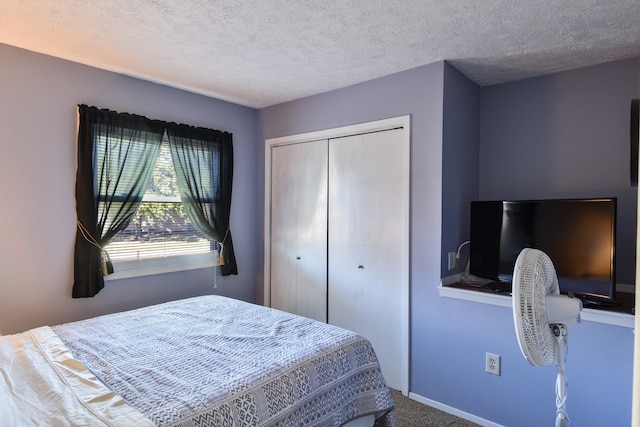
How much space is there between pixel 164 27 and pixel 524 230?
2460mm

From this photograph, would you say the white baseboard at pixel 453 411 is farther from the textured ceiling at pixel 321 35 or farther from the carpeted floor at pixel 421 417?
the textured ceiling at pixel 321 35

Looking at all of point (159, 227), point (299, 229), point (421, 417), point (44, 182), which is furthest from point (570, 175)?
point (44, 182)

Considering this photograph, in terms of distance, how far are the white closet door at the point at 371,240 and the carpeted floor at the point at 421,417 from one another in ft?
0.64

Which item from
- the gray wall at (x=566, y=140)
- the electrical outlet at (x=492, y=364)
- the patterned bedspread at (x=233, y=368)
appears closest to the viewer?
the patterned bedspread at (x=233, y=368)

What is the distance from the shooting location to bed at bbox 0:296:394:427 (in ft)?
4.08

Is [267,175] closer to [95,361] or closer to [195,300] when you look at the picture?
[195,300]

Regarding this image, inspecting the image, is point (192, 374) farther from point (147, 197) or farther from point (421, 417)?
point (147, 197)

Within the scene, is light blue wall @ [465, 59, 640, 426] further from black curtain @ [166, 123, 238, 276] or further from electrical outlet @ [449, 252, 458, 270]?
black curtain @ [166, 123, 238, 276]

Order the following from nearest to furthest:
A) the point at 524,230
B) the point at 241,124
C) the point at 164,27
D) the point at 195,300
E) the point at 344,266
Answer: the point at 164,27
the point at 524,230
the point at 195,300
the point at 344,266
the point at 241,124

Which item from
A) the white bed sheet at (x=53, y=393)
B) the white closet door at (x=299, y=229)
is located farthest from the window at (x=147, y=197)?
the white bed sheet at (x=53, y=393)

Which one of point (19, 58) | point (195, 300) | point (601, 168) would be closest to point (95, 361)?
point (195, 300)

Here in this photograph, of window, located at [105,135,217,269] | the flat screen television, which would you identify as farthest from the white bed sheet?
the flat screen television

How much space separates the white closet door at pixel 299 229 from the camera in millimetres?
3172

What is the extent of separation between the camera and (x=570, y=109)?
2557 mm
